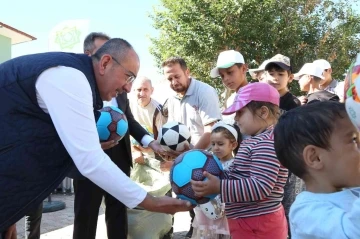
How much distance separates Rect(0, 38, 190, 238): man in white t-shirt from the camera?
2428 millimetres

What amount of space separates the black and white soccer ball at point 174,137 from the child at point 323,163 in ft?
8.32

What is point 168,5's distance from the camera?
19375mm

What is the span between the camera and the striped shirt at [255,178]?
264 cm

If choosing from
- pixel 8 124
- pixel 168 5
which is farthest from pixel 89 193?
pixel 168 5

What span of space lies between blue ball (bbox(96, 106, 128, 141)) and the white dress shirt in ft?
4.25

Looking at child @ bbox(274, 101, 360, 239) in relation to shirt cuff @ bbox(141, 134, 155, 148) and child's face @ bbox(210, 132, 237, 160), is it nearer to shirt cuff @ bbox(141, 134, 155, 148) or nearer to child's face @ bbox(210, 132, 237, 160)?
child's face @ bbox(210, 132, 237, 160)

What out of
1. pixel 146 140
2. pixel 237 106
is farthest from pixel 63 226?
pixel 237 106

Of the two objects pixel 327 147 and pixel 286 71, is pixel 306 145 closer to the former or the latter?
pixel 327 147

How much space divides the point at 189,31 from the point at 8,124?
16.2m

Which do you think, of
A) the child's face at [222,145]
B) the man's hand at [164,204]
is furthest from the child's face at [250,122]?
the child's face at [222,145]

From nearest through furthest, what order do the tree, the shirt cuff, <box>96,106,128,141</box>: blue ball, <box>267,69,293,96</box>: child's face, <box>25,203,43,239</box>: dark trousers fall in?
<box>96,106,128,141</box>: blue ball < <box>25,203,43,239</box>: dark trousers < the shirt cuff < <box>267,69,293,96</box>: child's face < the tree

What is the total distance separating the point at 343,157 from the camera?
163 centimetres

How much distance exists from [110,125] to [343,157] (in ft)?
8.46

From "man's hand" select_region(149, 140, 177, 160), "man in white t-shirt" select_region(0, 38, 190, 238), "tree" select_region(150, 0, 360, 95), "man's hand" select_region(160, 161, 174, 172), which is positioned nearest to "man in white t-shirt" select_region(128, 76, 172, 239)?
"man's hand" select_region(160, 161, 174, 172)
